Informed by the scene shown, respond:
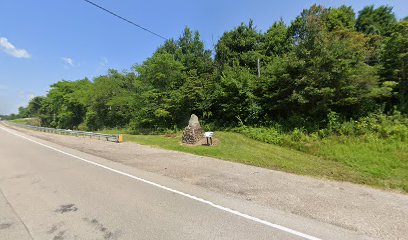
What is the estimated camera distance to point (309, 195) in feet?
17.5

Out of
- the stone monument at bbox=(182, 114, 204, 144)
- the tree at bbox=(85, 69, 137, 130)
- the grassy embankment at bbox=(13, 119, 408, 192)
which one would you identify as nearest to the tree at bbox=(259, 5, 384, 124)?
the grassy embankment at bbox=(13, 119, 408, 192)

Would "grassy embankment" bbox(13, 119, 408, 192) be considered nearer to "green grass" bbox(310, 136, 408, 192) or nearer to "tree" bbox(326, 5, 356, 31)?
"green grass" bbox(310, 136, 408, 192)

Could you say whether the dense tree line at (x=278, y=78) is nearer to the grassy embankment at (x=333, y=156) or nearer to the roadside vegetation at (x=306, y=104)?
the roadside vegetation at (x=306, y=104)

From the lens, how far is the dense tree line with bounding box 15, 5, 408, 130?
12859 mm

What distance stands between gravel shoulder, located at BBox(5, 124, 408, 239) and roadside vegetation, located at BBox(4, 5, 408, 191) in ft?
3.53

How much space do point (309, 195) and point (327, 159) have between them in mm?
4725

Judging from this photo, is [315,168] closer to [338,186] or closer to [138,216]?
[338,186]

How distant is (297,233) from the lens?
11.8ft

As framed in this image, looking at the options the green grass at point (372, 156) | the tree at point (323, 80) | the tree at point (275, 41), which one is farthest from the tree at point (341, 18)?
the green grass at point (372, 156)

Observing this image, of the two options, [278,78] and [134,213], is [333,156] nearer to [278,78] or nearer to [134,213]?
[278,78]

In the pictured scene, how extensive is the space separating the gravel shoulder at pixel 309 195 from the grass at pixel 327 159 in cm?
77

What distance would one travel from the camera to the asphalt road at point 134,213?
3.67 metres

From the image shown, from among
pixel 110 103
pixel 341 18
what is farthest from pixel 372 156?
pixel 110 103

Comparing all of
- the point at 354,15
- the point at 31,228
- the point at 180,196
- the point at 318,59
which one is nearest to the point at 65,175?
the point at 31,228
